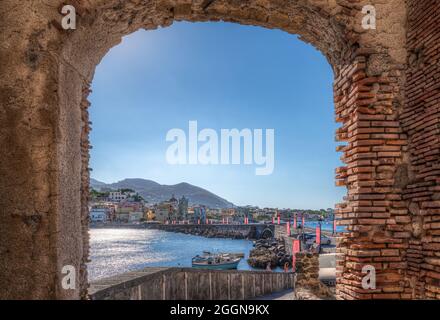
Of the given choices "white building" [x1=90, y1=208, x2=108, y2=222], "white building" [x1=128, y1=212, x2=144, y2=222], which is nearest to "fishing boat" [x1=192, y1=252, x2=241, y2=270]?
"white building" [x1=90, y1=208, x2=108, y2=222]

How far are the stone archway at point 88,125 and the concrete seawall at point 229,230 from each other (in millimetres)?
88701

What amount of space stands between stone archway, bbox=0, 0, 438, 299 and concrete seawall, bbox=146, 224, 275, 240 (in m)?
88.7

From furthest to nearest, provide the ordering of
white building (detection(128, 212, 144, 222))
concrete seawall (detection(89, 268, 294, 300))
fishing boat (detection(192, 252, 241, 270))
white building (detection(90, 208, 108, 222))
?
white building (detection(128, 212, 144, 222)) < white building (detection(90, 208, 108, 222)) < fishing boat (detection(192, 252, 241, 270)) < concrete seawall (detection(89, 268, 294, 300))

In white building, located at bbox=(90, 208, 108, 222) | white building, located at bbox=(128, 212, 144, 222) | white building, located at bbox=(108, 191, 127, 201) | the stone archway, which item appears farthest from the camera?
white building, located at bbox=(108, 191, 127, 201)

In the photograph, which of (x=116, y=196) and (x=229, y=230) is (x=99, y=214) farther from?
(x=229, y=230)

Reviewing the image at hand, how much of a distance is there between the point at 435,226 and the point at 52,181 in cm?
383

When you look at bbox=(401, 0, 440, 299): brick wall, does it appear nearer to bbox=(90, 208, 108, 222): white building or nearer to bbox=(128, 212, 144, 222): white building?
bbox=(90, 208, 108, 222): white building

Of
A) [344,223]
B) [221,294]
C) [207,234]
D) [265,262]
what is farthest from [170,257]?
[344,223]

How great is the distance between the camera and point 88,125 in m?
4.48

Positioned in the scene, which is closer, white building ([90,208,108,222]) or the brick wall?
the brick wall

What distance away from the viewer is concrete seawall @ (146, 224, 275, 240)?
92.0 metres

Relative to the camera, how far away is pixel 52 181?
3.36m

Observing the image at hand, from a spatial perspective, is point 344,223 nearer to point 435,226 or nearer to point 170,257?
point 435,226

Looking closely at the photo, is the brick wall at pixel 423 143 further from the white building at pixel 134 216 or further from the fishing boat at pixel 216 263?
the white building at pixel 134 216
